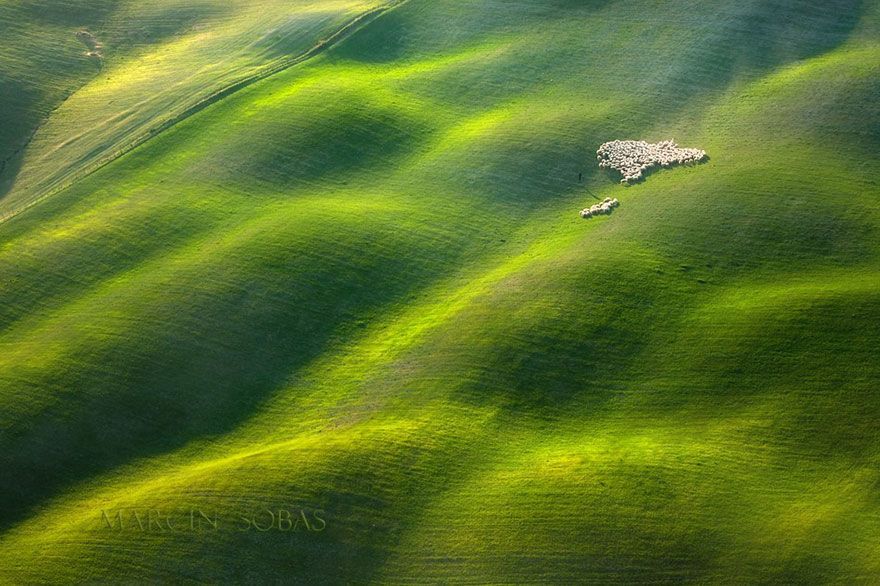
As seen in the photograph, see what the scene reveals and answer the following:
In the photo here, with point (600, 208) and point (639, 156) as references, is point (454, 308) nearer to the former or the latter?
point (600, 208)

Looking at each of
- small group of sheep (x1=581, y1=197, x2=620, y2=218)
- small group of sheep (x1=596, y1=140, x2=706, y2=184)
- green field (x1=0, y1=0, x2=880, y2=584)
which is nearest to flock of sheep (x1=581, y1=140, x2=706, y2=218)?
small group of sheep (x1=596, y1=140, x2=706, y2=184)

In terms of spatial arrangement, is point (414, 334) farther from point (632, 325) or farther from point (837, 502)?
point (837, 502)

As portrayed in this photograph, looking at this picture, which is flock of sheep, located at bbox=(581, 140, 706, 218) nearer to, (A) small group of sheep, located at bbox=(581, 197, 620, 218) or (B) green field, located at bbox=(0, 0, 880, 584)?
(B) green field, located at bbox=(0, 0, 880, 584)

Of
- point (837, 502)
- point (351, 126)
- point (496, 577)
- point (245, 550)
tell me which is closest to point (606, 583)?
point (496, 577)

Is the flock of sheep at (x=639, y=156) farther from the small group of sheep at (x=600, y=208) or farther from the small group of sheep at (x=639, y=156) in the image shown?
the small group of sheep at (x=600, y=208)

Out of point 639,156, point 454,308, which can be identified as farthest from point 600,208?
point 454,308

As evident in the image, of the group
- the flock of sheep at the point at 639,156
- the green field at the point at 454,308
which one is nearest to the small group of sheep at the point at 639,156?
the flock of sheep at the point at 639,156
